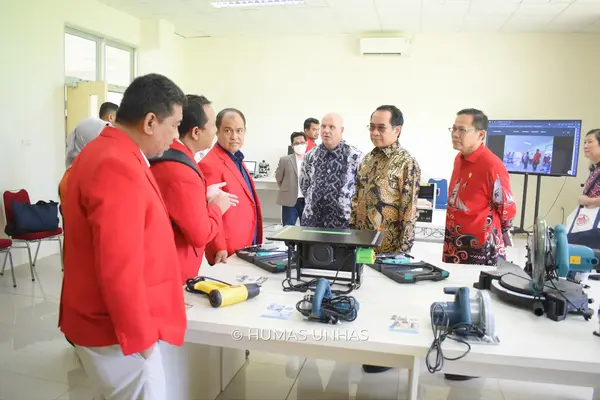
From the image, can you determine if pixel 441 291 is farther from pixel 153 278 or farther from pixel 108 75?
pixel 108 75

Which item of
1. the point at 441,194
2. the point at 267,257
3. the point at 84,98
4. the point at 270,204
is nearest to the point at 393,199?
the point at 267,257

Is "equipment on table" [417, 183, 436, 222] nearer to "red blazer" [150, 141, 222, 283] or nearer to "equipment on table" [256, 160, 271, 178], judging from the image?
"equipment on table" [256, 160, 271, 178]

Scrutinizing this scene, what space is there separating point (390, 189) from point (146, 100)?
61.6 inches

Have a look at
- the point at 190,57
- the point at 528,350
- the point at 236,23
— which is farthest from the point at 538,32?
the point at 528,350

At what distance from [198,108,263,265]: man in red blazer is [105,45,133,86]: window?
4.58 metres

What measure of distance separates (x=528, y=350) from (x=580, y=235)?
7.98 ft

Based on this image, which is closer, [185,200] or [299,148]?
[185,200]

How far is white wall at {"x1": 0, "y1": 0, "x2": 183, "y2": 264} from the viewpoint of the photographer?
4.57 m

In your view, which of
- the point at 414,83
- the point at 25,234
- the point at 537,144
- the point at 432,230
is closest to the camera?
the point at 25,234

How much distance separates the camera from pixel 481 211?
2506 mm

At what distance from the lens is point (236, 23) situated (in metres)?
6.71

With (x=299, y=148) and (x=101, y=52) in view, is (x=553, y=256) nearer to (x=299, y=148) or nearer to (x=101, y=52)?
(x=299, y=148)

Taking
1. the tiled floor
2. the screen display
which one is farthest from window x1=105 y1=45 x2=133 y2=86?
the screen display

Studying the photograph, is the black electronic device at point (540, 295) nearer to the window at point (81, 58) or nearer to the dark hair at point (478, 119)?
the dark hair at point (478, 119)
